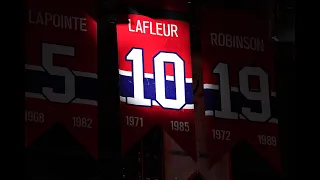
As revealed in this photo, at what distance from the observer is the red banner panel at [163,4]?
20.6 ft

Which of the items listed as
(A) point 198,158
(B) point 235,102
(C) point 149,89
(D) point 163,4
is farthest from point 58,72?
(B) point 235,102

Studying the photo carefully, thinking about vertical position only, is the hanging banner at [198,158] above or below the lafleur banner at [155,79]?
below

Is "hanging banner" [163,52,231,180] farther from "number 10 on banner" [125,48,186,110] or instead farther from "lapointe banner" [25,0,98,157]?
"lapointe banner" [25,0,98,157]

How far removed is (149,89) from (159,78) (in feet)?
0.33

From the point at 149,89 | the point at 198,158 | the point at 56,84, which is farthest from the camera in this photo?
the point at 198,158

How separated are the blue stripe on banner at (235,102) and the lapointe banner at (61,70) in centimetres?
76

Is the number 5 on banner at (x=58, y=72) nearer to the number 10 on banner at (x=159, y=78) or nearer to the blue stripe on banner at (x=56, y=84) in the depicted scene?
the blue stripe on banner at (x=56, y=84)

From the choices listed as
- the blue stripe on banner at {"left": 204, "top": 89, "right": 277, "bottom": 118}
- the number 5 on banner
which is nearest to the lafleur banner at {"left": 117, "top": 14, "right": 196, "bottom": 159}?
the blue stripe on banner at {"left": 204, "top": 89, "right": 277, "bottom": 118}

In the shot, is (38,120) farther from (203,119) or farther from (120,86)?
(203,119)

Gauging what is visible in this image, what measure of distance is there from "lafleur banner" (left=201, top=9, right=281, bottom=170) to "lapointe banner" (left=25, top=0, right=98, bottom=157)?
78 cm

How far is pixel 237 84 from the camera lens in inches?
258

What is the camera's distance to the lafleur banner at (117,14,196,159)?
20.1ft

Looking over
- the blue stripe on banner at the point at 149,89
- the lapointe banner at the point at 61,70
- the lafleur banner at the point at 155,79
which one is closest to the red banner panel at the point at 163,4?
the lafleur banner at the point at 155,79

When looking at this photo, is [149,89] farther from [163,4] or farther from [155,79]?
[163,4]
